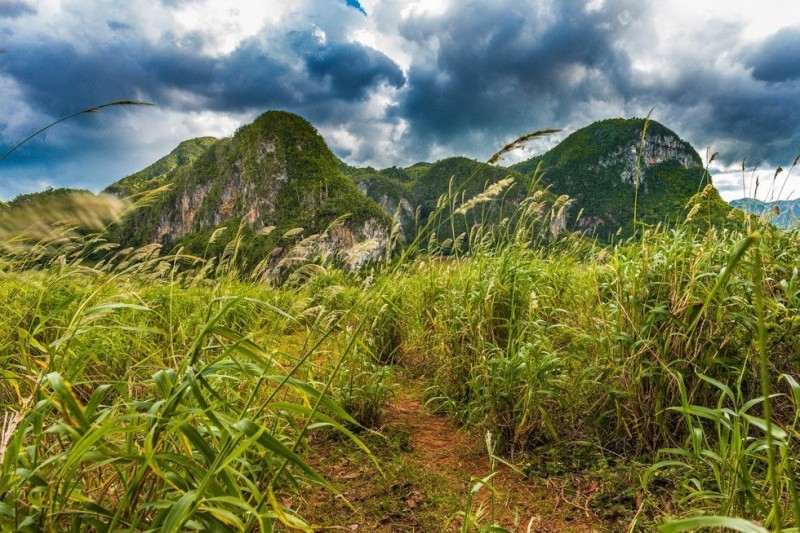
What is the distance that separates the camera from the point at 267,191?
9538cm

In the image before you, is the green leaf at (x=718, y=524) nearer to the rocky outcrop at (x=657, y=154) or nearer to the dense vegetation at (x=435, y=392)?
the dense vegetation at (x=435, y=392)

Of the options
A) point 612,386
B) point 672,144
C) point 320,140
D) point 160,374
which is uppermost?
point 672,144

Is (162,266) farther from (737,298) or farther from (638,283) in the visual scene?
(737,298)

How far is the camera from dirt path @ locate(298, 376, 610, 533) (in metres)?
2.08

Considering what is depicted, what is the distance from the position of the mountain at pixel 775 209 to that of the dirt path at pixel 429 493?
2.43 m

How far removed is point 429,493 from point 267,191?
99.3 metres

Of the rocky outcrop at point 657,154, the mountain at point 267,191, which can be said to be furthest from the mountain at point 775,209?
the rocky outcrop at point 657,154

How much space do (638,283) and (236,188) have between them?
376ft

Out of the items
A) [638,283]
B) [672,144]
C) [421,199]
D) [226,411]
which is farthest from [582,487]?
[672,144]

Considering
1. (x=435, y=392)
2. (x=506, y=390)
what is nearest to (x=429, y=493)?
(x=506, y=390)

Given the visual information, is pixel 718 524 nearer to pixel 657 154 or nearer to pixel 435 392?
pixel 435 392

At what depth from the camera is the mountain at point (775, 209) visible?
3.10 metres

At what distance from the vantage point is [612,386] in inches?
103

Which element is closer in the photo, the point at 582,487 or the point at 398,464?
the point at 582,487
